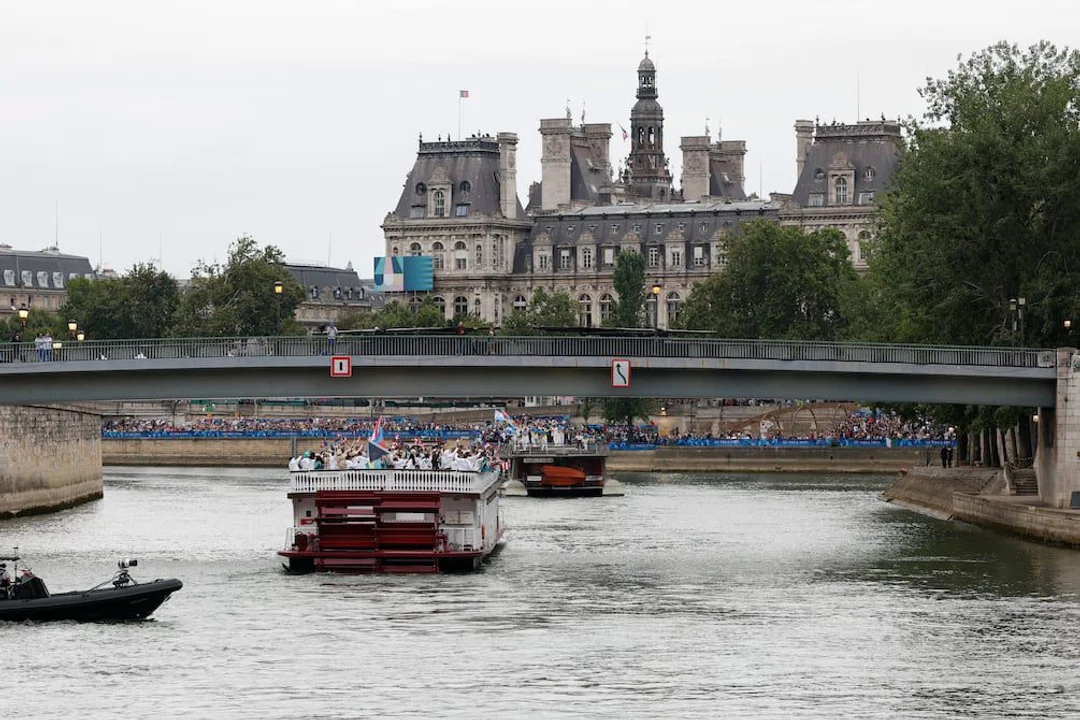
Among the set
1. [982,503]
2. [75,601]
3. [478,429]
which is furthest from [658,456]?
[75,601]

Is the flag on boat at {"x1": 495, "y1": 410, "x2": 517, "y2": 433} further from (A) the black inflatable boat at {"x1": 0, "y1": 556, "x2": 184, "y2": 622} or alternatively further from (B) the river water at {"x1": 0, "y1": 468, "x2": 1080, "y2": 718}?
(A) the black inflatable boat at {"x1": 0, "y1": 556, "x2": 184, "y2": 622}

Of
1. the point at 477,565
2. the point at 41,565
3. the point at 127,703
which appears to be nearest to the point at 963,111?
the point at 477,565

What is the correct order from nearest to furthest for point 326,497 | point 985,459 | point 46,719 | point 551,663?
point 46,719 < point 551,663 < point 326,497 < point 985,459

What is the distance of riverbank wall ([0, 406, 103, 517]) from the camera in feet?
345

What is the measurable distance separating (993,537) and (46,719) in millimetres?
45646

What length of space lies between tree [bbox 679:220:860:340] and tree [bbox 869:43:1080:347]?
246 feet

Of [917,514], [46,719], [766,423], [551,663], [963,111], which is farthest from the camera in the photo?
[766,423]

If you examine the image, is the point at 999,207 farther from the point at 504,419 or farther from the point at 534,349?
the point at 504,419

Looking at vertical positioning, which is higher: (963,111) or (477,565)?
(963,111)

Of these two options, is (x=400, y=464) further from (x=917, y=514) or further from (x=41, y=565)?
(x=917, y=514)

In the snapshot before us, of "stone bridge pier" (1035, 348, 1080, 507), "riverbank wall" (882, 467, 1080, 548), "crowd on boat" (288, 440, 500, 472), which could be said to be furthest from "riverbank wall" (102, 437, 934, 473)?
"crowd on boat" (288, 440, 500, 472)

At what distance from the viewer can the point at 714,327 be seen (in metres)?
185

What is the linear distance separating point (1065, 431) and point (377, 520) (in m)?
24.4

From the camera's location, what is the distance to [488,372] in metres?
84.9
